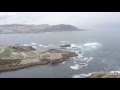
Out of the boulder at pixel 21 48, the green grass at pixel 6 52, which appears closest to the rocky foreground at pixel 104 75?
the boulder at pixel 21 48

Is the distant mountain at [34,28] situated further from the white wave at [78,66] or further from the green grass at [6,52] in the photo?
the white wave at [78,66]

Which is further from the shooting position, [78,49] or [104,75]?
[78,49]

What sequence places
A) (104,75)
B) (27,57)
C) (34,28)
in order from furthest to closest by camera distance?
(34,28)
(27,57)
(104,75)

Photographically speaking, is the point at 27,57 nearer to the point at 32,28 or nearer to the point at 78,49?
the point at 32,28

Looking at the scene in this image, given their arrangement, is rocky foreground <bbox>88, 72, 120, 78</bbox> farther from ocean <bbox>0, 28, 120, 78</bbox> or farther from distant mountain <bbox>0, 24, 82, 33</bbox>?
distant mountain <bbox>0, 24, 82, 33</bbox>

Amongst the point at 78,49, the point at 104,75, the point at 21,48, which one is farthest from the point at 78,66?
the point at 21,48

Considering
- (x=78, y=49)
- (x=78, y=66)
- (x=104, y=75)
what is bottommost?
(x=104, y=75)

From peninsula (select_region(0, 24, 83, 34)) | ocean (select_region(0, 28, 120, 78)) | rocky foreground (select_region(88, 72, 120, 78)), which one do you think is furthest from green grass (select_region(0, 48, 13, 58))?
rocky foreground (select_region(88, 72, 120, 78))
